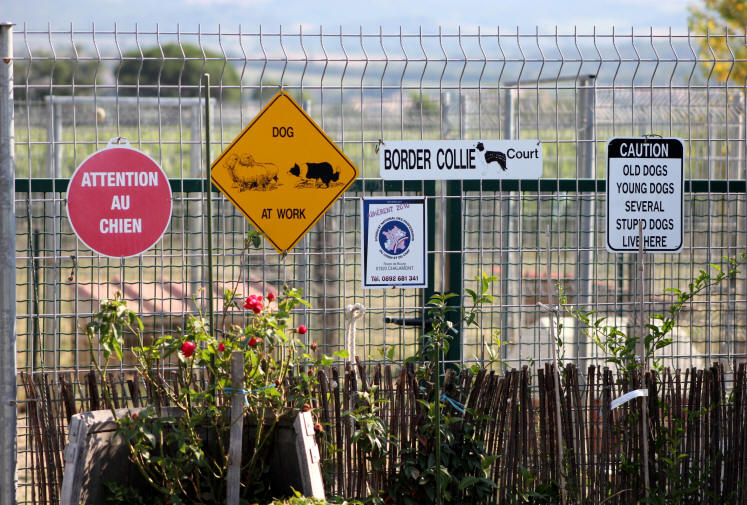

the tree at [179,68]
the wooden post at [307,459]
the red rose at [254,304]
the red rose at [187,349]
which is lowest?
the wooden post at [307,459]

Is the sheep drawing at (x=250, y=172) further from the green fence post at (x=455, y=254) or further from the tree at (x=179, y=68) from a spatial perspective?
the green fence post at (x=455, y=254)

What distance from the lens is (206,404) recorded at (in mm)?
4492

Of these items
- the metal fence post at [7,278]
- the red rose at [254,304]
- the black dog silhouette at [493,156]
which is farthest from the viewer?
the black dog silhouette at [493,156]

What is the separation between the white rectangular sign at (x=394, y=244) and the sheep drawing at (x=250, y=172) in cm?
58

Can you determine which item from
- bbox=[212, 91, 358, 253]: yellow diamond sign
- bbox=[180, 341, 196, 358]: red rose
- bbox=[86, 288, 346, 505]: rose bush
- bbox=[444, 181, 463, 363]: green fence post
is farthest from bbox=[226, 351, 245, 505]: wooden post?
bbox=[444, 181, 463, 363]: green fence post

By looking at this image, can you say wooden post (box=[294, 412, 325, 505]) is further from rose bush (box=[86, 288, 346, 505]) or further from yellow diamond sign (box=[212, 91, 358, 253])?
yellow diamond sign (box=[212, 91, 358, 253])

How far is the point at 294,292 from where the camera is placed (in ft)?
14.2

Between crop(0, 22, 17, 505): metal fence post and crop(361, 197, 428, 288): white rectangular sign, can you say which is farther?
crop(361, 197, 428, 288): white rectangular sign

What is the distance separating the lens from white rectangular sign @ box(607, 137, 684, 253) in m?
5.07

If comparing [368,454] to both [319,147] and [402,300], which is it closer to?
[402,300]

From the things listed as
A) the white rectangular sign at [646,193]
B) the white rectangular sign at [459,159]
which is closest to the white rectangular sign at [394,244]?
the white rectangular sign at [459,159]

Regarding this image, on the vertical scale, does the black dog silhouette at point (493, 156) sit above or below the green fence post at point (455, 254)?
above

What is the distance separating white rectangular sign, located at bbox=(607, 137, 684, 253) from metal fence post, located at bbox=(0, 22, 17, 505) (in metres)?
3.36

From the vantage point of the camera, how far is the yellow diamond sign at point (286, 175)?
15.8ft
